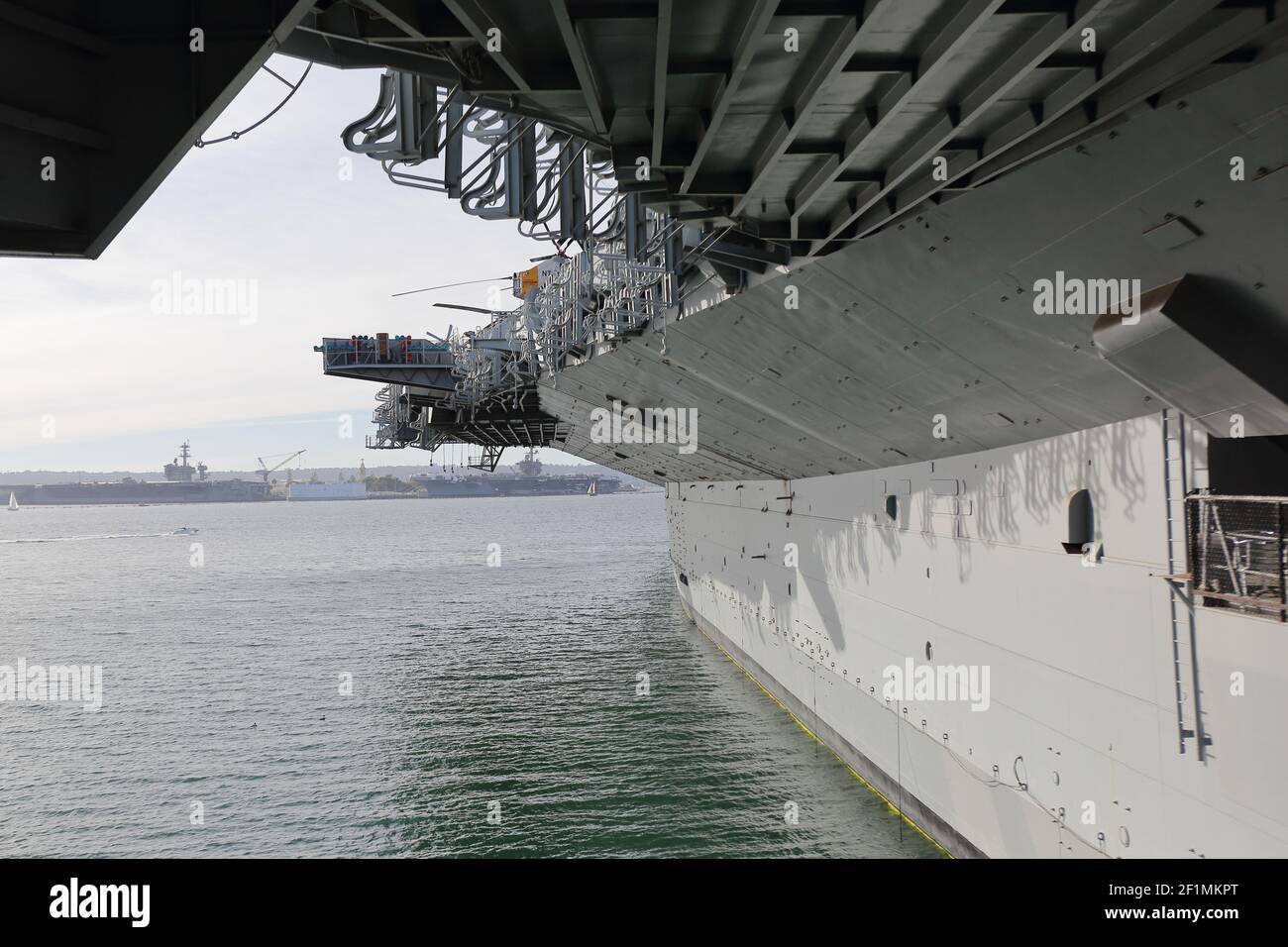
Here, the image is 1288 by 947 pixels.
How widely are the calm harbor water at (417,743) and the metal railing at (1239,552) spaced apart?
859cm

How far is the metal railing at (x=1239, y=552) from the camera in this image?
818 centimetres

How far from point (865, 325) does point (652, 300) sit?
17.5ft

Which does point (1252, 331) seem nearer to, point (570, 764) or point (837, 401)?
point (837, 401)

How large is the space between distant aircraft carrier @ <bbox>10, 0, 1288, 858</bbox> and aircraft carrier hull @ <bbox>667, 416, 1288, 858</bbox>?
0.05 meters

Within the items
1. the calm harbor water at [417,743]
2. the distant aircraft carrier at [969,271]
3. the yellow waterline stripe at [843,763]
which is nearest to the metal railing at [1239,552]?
the distant aircraft carrier at [969,271]

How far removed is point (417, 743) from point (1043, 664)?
16343 mm

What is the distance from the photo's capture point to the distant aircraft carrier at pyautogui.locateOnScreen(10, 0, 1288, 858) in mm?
5980

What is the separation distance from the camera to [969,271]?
1044 centimetres

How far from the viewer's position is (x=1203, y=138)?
682 centimetres

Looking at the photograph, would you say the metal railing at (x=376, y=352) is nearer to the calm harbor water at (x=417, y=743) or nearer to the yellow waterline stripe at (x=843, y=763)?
the calm harbor water at (x=417, y=743)

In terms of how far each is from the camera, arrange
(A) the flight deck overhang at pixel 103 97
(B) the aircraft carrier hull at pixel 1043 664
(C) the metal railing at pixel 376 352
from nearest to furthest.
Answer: (A) the flight deck overhang at pixel 103 97
(B) the aircraft carrier hull at pixel 1043 664
(C) the metal railing at pixel 376 352

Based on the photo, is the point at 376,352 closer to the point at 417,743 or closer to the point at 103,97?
the point at 417,743

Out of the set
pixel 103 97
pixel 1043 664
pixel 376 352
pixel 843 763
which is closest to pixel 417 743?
pixel 843 763
